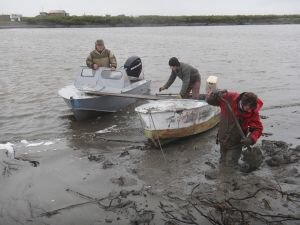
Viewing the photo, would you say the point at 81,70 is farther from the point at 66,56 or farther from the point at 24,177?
the point at 66,56

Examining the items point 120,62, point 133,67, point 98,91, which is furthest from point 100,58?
point 120,62

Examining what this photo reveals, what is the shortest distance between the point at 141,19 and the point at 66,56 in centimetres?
6559

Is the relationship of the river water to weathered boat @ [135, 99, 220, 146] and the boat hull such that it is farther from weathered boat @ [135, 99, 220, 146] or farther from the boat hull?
weathered boat @ [135, 99, 220, 146]

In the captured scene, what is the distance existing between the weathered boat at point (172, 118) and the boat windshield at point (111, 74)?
3.61 m

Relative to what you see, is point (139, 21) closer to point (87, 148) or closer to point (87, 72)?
point (87, 72)

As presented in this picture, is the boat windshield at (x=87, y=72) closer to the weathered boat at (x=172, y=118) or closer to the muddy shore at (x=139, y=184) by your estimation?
the muddy shore at (x=139, y=184)

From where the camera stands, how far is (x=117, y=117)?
42.4 ft

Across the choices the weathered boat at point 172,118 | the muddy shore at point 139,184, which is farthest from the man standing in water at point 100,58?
the weathered boat at point 172,118

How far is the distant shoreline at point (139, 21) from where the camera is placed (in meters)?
89.3

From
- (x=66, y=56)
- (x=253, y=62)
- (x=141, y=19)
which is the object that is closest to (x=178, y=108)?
(x=253, y=62)

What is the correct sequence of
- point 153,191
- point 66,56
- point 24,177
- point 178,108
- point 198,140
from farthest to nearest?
point 66,56 < point 198,140 < point 178,108 < point 24,177 < point 153,191

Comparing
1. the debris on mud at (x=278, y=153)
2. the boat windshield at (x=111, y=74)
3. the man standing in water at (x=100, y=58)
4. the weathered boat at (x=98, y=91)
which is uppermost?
the man standing in water at (x=100, y=58)

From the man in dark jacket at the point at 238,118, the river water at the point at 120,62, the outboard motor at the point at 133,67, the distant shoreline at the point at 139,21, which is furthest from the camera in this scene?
the distant shoreline at the point at 139,21

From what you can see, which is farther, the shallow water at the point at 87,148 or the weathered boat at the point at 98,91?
the weathered boat at the point at 98,91
